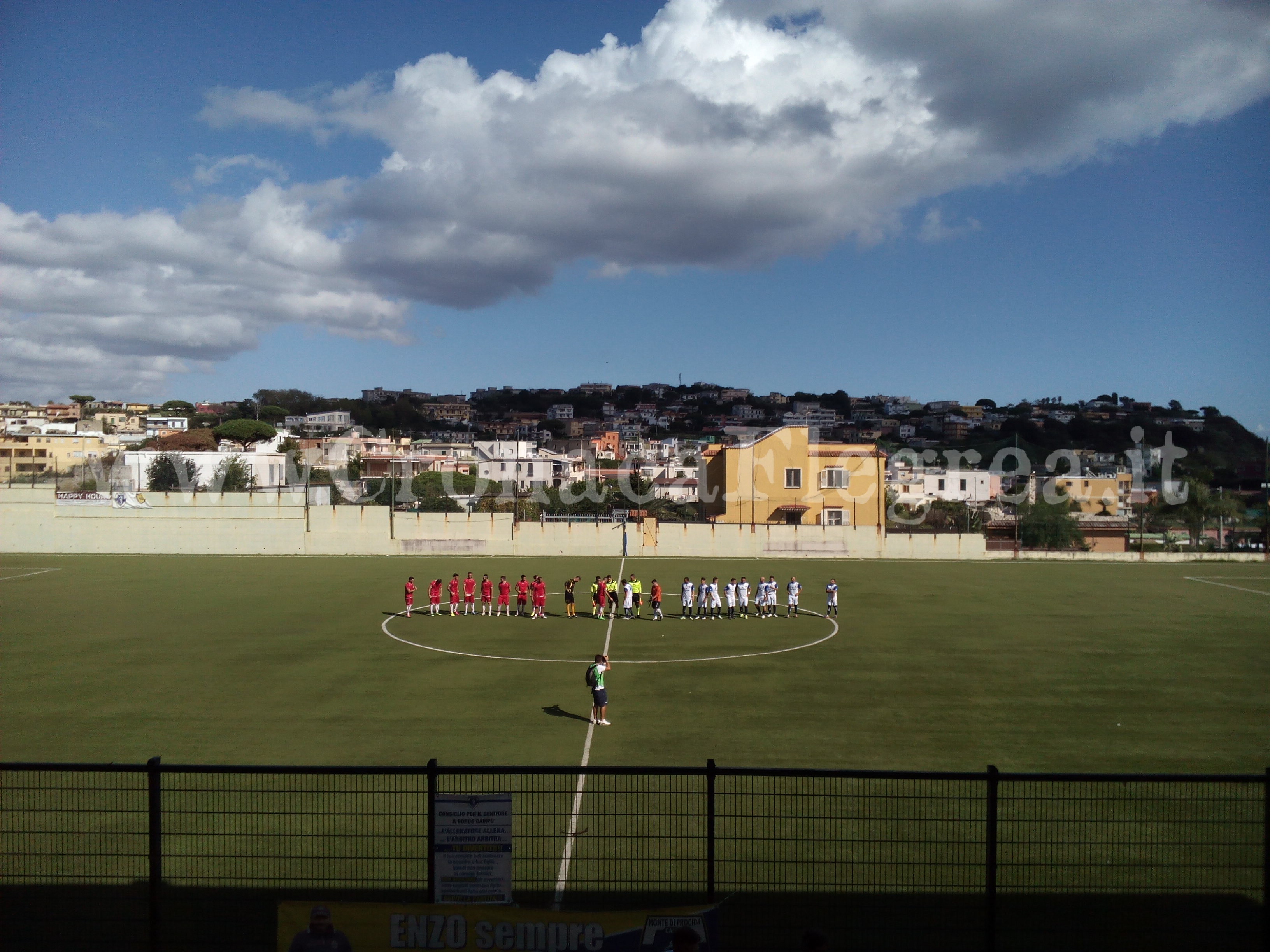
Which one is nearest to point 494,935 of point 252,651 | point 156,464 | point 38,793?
point 38,793

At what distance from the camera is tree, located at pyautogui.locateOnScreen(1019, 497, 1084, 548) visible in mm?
51688

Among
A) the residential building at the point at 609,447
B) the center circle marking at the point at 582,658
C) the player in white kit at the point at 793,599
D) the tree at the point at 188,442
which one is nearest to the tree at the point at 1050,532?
the player in white kit at the point at 793,599

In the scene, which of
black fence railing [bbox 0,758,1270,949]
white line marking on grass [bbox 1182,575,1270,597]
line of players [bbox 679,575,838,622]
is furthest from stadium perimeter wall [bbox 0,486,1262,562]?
black fence railing [bbox 0,758,1270,949]

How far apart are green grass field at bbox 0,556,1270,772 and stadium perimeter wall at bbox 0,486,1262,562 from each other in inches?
477

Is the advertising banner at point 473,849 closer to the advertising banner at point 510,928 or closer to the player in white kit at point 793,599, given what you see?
the advertising banner at point 510,928

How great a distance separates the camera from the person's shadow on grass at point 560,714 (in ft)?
49.9

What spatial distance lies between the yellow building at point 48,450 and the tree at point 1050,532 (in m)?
96.4

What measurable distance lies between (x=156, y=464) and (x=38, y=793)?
62468 millimetres

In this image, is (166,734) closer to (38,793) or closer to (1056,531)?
(38,793)

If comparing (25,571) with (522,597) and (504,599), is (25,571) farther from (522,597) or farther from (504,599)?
(522,597)

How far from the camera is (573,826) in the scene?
9945 millimetres

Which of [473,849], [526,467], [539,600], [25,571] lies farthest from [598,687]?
[526,467]

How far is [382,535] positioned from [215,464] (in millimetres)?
40269

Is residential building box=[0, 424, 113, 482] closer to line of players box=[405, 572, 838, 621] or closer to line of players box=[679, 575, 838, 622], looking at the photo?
line of players box=[405, 572, 838, 621]
